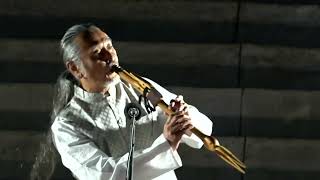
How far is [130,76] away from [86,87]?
225 mm

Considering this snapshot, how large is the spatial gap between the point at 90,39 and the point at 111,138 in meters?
0.29

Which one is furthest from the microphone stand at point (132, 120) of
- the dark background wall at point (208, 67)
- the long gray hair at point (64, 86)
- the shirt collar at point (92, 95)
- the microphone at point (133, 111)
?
the dark background wall at point (208, 67)

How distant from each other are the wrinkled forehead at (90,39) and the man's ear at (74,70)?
0.07 meters

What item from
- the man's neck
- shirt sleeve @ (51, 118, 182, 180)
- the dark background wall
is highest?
the man's neck

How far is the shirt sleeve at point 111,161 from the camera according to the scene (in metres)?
1.84

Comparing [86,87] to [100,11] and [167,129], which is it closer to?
[167,129]

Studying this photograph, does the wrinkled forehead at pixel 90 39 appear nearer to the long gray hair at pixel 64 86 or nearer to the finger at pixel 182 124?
the long gray hair at pixel 64 86

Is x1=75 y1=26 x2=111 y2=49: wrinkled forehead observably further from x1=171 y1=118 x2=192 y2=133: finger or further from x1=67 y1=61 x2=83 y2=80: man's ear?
x1=171 y1=118 x2=192 y2=133: finger

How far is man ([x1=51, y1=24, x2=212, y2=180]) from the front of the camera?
1853 millimetres

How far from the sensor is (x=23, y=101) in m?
3.23

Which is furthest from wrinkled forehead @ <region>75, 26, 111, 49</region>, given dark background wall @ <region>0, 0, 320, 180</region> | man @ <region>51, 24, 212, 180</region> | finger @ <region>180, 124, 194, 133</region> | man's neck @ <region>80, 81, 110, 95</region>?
dark background wall @ <region>0, 0, 320, 180</region>

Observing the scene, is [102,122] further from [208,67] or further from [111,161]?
[208,67]

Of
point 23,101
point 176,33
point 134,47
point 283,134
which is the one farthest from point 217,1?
point 23,101

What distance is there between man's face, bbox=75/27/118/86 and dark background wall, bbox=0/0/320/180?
4.08 feet
